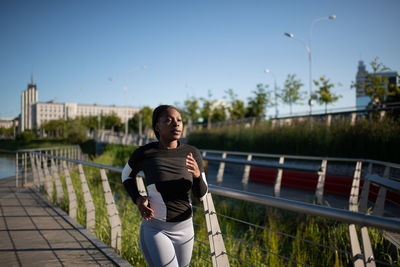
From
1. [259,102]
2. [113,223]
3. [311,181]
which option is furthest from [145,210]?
[259,102]

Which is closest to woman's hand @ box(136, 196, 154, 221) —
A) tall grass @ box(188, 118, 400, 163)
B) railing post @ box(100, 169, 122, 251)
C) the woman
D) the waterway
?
the woman

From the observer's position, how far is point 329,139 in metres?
11.7

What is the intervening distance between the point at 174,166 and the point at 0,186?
33.9ft

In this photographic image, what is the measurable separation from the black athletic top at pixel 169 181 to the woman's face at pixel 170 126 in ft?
0.34

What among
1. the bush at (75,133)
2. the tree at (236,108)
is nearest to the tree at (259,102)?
the tree at (236,108)

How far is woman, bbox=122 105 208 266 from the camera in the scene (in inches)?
89.5

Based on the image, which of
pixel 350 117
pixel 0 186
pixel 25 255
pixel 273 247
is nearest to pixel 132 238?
pixel 25 255

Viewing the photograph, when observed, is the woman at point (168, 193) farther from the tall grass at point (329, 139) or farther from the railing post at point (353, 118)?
the railing post at point (353, 118)

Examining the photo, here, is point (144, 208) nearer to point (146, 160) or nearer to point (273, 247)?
point (146, 160)

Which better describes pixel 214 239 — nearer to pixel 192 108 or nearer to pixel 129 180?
pixel 129 180

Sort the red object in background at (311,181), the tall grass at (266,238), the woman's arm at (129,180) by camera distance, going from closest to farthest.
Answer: the woman's arm at (129,180)
the tall grass at (266,238)
the red object in background at (311,181)

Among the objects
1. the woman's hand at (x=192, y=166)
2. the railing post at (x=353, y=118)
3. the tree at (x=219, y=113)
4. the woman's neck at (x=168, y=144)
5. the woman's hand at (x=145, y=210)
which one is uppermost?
the tree at (x=219, y=113)

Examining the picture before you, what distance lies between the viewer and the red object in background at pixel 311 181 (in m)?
7.71

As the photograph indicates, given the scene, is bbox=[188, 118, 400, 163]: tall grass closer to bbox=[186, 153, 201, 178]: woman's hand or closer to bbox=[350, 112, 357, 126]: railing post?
bbox=[350, 112, 357, 126]: railing post
